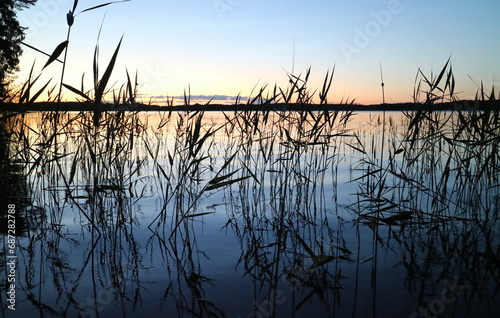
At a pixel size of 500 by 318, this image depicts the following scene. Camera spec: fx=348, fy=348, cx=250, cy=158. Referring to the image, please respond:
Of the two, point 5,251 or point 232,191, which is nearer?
point 5,251

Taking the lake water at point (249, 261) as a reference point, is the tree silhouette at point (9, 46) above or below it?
above

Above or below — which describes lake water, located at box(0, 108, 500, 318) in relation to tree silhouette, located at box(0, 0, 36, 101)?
below

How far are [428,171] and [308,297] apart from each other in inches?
163

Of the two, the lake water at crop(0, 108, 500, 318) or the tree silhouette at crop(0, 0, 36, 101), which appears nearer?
the lake water at crop(0, 108, 500, 318)

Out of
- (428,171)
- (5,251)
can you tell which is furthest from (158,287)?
(428,171)

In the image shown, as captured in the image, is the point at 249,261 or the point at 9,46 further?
the point at 9,46

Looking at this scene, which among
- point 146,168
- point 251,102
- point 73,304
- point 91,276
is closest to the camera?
point 73,304

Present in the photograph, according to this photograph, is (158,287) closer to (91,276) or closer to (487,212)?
(91,276)

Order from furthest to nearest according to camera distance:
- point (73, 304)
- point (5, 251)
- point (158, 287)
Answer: point (5, 251) < point (158, 287) < point (73, 304)

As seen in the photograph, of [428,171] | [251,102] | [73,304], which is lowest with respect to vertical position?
[73,304]

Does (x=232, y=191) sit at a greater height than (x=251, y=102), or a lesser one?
lesser

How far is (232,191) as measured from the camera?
496cm

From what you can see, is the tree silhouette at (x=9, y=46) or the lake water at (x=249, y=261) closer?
the lake water at (x=249, y=261)

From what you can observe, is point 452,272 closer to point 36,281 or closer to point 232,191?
point 36,281
